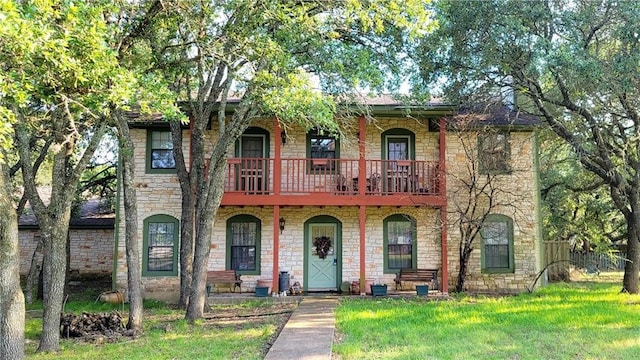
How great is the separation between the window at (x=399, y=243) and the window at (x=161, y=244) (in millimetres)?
5806

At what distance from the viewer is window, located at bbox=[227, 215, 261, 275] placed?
42.2 ft

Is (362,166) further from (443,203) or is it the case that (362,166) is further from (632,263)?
(632,263)

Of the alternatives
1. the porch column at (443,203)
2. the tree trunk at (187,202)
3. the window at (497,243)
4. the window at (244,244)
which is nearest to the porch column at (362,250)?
the porch column at (443,203)

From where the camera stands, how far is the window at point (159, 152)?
42.2 feet

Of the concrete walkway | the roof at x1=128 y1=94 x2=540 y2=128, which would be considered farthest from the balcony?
the concrete walkway

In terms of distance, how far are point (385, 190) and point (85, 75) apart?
7.87 meters

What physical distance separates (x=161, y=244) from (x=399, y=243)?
6.59 meters

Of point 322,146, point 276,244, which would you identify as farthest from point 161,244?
point 322,146

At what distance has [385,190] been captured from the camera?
39.3ft

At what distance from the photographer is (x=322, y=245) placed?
1308 cm

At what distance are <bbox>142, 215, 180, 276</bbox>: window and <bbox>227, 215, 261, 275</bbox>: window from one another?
1473 mm

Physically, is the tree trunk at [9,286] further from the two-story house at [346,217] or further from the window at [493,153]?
the window at [493,153]

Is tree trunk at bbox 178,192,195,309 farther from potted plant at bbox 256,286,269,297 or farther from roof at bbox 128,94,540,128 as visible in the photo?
roof at bbox 128,94,540,128

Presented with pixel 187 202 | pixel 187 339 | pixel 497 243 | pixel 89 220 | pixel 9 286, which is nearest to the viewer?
pixel 9 286
